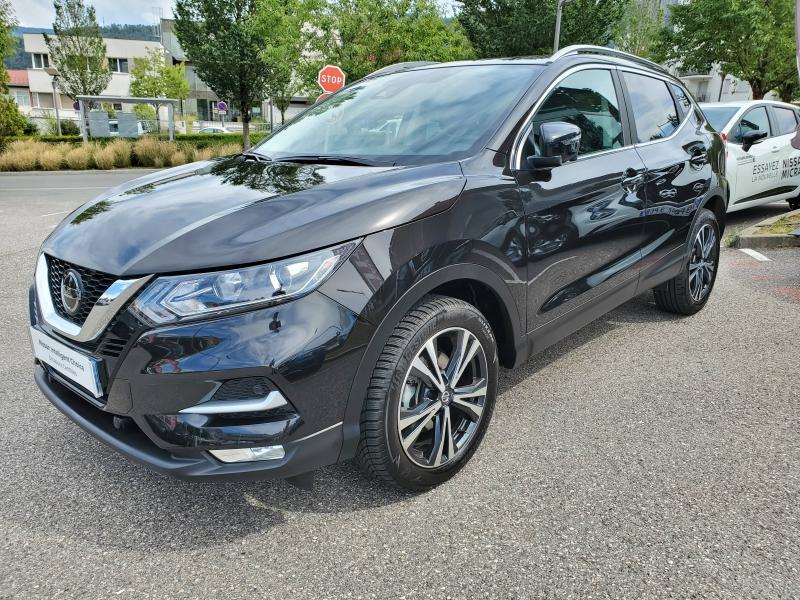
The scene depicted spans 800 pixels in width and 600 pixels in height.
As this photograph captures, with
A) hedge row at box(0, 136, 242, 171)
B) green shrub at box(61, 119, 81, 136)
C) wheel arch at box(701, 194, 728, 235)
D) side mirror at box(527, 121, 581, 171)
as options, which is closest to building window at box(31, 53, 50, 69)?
green shrub at box(61, 119, 81, 136)

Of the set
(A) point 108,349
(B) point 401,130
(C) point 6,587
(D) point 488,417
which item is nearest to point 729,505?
(D) point 488,417

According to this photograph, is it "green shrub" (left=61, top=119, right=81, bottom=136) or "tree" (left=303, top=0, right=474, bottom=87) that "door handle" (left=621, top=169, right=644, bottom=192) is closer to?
"tree" (left=303, top=0, right=474, bottom=87)

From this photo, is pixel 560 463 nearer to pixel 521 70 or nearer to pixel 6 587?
pixel 521 70

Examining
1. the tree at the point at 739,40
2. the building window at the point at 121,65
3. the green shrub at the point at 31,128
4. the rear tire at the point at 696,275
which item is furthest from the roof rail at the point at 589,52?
the building window at the point at 121,65

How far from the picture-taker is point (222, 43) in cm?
2798

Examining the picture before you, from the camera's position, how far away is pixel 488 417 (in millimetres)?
2623

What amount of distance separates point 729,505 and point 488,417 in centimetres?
98

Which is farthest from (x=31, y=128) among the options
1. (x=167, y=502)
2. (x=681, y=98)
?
(x=167, y=502)

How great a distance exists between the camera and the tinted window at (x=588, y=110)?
2.92 meters

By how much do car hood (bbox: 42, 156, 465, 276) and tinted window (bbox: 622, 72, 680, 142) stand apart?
1.82 m

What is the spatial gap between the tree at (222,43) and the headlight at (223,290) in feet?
89.0

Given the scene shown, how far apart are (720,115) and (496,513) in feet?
23.8

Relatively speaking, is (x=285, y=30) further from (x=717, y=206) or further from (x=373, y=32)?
(x=717, y=206)

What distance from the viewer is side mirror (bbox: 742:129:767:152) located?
7.24m
